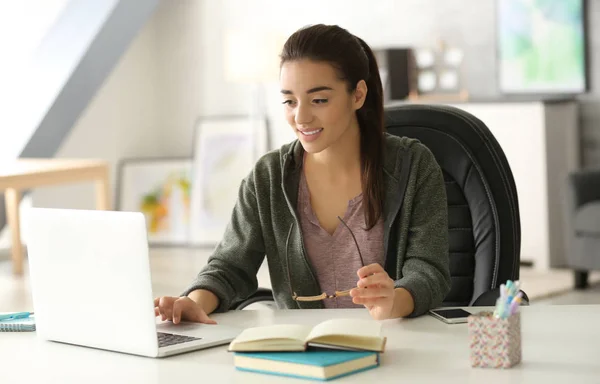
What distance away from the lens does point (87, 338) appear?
1801 millimetres

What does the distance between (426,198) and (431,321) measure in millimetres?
393

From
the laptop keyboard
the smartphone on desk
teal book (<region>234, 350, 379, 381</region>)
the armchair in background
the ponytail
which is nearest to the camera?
teal book (<region>234, 350, 379, 381</region>)

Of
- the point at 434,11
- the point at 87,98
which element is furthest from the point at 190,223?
the point at 434,11

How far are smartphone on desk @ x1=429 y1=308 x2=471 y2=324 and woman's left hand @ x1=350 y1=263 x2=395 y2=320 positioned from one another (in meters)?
0.11

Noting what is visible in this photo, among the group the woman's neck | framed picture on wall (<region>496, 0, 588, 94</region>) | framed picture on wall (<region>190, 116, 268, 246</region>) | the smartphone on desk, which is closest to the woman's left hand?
the smartphone on desk

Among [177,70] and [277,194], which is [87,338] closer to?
[277,194]

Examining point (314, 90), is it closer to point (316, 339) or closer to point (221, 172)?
point (316, 339)

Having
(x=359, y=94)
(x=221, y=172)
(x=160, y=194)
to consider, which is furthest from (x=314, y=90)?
(x=160, y=194)

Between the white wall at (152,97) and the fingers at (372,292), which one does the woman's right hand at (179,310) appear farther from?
the white wall at (152,97)

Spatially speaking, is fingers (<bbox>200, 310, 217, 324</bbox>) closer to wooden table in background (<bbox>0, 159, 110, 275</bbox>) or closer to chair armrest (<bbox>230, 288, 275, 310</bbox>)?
chair armrest (<bbox>230, 288, 275, 310</bbox>)

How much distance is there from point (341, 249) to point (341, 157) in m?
0.21

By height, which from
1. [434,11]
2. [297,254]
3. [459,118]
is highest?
[434,11]

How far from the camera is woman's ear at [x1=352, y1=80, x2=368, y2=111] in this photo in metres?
2.35

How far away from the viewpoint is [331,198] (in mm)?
2361
